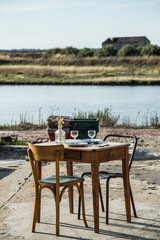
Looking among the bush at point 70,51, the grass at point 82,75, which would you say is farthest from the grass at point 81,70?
the bush at point 70,51

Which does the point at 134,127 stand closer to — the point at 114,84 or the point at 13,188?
the point at 13,188

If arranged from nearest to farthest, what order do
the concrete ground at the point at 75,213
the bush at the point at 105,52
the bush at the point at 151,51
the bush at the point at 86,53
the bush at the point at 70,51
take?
the concrete ground at the point at 75,213 → the bush at the point at 151,51 → the bush at the point at 86,53 → the bush at the point at 105,52 → the bush at the point at 70,51

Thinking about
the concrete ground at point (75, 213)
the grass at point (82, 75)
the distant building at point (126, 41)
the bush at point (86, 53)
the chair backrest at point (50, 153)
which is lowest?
the concrete ground at point (75, 213)

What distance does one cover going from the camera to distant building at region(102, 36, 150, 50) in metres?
110

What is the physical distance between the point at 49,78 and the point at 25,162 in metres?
45.8

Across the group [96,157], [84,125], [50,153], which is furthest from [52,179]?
[84,125]

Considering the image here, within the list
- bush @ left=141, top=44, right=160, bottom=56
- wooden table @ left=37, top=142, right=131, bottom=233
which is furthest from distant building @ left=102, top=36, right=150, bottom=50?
wooden table @ left=37, top=142, right=131, bottom=233

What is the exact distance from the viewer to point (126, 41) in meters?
110

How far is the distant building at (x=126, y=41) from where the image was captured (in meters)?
110

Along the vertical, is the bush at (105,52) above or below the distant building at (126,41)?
below

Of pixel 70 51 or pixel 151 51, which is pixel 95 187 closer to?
pixel 151 51

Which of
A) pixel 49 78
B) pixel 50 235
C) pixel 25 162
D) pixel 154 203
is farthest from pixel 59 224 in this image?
pixel 49 78

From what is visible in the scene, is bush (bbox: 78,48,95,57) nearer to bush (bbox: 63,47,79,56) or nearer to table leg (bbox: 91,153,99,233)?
bush (bbox: 63,47,79,56)

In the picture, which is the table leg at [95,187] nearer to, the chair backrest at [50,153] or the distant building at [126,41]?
the chair backrest at [50,153]
